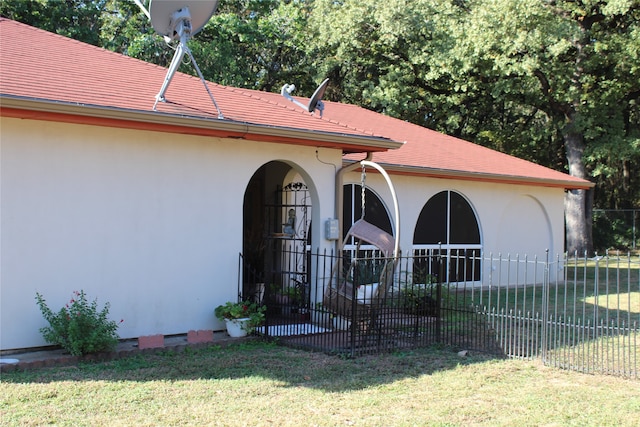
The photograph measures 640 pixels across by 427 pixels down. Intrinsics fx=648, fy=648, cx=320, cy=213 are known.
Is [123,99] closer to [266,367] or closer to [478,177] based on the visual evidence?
[266,367]

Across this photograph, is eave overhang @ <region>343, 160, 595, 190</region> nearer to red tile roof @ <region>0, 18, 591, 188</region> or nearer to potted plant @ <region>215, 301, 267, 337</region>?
red tile roof @ <region>0, 18, 591, 188</region>

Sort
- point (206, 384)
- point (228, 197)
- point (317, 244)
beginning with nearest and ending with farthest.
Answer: point (206, 384), point (228, 197), point (317, 244)

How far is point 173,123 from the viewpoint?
26.8ft

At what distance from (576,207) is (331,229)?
16.9 metres

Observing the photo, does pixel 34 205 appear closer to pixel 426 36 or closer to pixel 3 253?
pixel 3 253

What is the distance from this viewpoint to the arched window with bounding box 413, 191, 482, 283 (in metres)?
14.9

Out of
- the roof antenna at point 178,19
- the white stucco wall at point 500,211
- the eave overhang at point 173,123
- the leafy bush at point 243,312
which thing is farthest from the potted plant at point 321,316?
the white stucco wall at point 500,211

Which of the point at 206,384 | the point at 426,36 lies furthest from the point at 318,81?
the point at 206,384

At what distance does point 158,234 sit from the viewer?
8.50 metres

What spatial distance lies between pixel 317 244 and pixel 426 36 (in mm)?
16788

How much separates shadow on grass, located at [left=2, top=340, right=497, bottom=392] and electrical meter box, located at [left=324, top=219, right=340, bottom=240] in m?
2.26

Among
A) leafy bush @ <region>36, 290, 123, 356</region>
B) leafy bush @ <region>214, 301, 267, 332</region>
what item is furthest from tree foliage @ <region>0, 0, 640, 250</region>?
leafy bush @ <region>36, 290, 123, 356</region>

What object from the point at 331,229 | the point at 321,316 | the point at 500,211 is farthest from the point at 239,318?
the point at 500,211

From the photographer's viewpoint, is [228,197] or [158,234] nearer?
[158,234]
